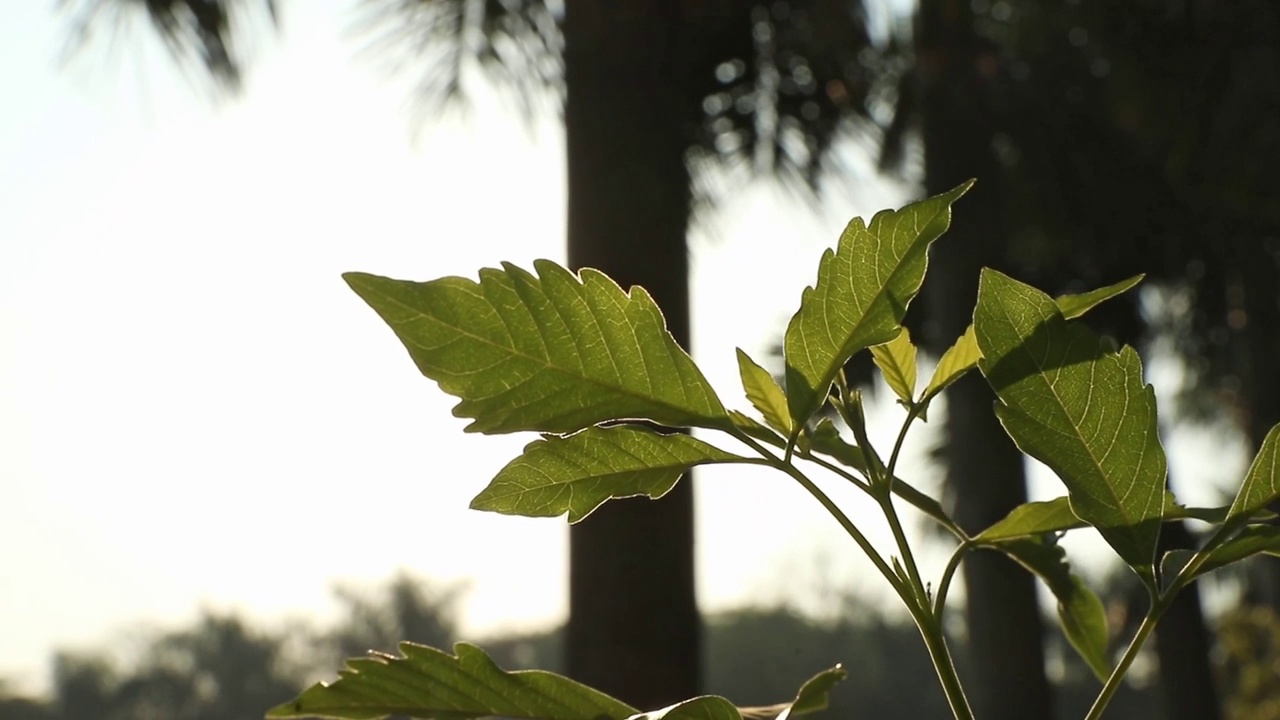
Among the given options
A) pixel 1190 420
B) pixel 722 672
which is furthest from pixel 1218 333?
pixel 722 672

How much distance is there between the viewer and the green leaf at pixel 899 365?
409mm

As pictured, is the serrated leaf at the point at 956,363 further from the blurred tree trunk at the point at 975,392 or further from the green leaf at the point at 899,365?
the blurred tree trunk at the point at 975,392

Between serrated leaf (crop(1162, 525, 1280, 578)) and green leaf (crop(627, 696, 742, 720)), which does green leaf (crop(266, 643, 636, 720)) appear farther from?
serrated leaf (crop(1162, 525, 1280, 578))

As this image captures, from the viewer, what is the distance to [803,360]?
343 millimetres

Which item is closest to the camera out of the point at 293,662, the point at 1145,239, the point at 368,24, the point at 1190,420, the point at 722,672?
the point at 293,662

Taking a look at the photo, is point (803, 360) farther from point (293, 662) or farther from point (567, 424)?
point (293, 662)

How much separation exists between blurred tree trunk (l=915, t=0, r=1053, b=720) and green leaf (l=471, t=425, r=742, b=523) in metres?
2.04

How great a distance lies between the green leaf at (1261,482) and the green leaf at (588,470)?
16 centimetres

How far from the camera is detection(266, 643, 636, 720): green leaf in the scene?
35 cm

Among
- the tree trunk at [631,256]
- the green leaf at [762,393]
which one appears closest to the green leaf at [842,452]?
the green leaf at [762,393]

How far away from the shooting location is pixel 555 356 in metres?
0.34

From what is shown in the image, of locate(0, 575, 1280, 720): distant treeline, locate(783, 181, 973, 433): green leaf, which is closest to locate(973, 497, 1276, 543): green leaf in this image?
locate(783, 181, 973, 433): green leaf

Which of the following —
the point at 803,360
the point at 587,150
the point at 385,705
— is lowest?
the point at 385,705

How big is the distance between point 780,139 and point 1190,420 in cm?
656
